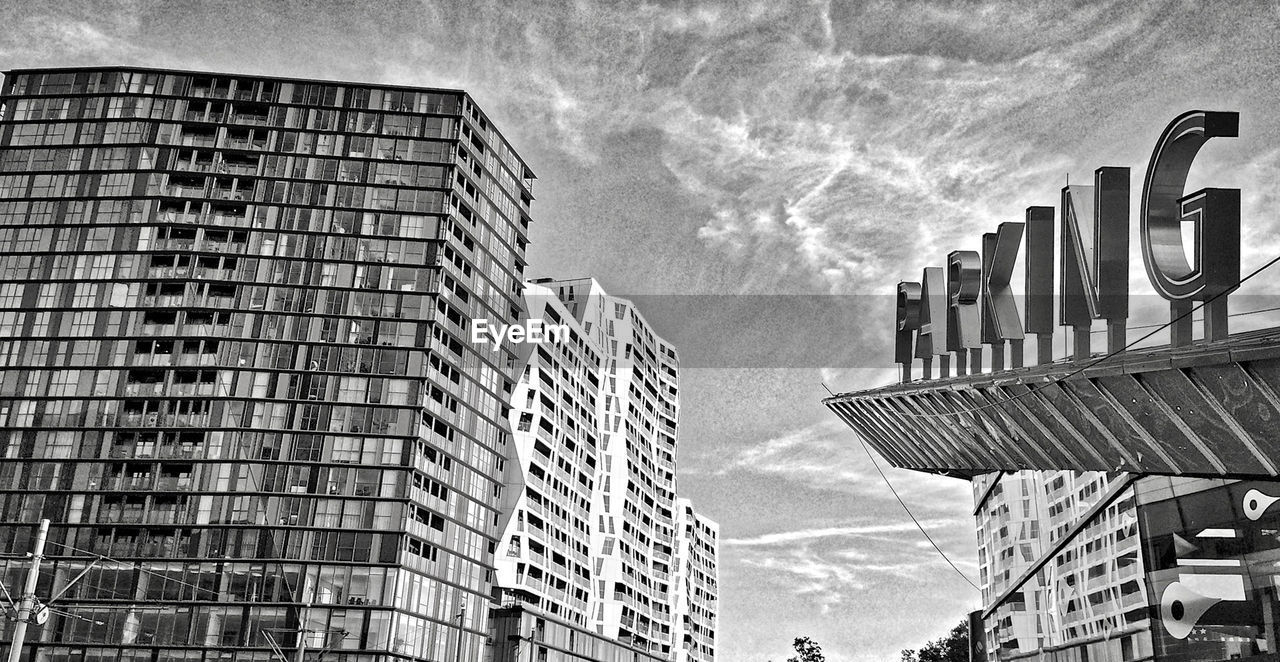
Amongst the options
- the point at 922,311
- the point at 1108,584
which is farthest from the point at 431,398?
the point at 1108,584

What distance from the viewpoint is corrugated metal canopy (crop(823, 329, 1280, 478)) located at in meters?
19.1

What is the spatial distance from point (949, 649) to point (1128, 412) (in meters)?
112

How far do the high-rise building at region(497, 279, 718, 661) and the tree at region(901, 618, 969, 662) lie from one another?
34762 millimetres

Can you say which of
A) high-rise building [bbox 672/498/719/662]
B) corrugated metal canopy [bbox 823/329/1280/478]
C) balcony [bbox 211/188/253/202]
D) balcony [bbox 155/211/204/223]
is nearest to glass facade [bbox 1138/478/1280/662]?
corrugated metal canopy [bbox 823/329/1280/478]

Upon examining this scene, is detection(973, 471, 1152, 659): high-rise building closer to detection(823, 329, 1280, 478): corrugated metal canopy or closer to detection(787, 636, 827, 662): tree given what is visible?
detection(823, 329, 1280, 478): corrugated metal canopy

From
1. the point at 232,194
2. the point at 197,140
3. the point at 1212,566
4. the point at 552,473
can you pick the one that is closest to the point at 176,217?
the point at 232,194

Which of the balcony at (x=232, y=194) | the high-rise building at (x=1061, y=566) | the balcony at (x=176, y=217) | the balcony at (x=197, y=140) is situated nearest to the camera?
the high-rise building at (x=1061, y=566)

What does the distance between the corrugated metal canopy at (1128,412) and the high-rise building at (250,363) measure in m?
64.3

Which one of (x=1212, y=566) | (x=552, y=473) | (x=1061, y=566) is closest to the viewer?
(x=1212, y=566)

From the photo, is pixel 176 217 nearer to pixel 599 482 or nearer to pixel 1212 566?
pixel 599 482

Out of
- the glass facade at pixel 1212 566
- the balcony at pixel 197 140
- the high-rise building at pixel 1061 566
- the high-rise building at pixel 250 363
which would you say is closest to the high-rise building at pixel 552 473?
the high-rise building at pixel 250 363

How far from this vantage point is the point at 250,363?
9494cm

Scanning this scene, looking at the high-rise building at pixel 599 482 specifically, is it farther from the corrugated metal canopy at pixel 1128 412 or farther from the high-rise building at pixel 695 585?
the corrugated metal canopy at pixel 1128 412

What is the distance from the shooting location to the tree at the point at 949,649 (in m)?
118
